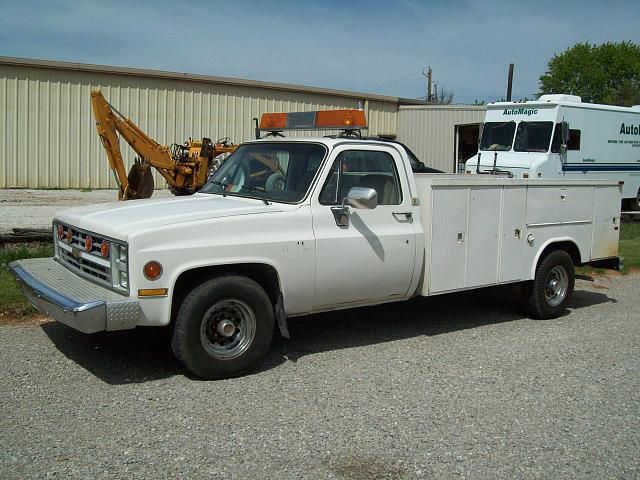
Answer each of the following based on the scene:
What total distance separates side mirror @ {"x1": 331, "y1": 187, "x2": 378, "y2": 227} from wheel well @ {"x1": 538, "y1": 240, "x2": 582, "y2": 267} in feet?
9.23

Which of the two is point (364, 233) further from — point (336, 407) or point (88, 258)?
point (88, 258)

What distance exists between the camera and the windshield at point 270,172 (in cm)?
605

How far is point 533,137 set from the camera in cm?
1592

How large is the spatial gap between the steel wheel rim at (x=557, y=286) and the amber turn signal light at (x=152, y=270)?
15.8ft

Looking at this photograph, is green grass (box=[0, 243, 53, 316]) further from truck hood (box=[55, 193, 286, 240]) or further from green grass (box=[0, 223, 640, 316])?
truck hood (box=[55, 193, 286, 240])

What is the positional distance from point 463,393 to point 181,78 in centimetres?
1901

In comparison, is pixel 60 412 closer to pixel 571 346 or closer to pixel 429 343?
pixel 429 343

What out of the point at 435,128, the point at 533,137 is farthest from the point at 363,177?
the point at 435,128

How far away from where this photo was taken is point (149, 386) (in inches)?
203

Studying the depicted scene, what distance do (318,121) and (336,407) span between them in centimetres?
311

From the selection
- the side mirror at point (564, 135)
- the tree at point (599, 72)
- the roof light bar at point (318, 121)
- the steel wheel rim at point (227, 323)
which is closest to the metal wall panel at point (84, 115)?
the side mirror at point (564, 135)

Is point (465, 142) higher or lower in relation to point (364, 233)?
higher

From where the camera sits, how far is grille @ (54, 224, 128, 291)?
507 centimetres

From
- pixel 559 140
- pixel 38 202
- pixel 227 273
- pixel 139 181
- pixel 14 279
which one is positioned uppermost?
pixel 559 140
